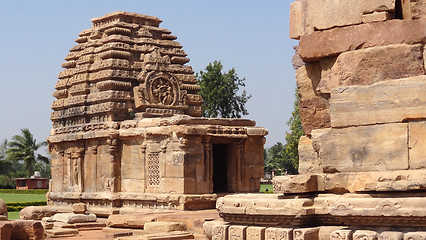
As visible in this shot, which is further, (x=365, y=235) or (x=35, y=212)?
(x=35, y=212)

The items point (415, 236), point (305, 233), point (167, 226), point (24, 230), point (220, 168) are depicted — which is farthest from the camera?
point (220, 168)

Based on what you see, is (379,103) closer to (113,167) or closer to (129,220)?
(129,220)

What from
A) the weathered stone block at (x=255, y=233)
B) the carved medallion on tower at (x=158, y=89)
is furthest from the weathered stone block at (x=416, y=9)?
the carved medallion on tower at (x=158, y=89)

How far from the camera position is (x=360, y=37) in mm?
5836

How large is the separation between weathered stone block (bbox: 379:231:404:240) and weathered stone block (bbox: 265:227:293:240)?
2.93 ft

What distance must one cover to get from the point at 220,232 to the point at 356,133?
1.69 meters

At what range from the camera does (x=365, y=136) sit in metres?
5.60

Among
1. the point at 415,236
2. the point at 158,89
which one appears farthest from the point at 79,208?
the point at 415,236

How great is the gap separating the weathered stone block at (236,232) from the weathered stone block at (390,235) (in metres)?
1.42

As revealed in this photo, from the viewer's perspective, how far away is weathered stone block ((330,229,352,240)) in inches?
216

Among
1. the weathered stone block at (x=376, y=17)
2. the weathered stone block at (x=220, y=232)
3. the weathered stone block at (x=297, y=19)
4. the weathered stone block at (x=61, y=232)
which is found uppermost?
the weathered stone block at (x=297, y=19)

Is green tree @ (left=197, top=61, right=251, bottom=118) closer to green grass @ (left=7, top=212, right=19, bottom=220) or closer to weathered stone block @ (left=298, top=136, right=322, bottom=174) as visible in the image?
green grass @ (left=7, top=212, right=19, bottom=220)

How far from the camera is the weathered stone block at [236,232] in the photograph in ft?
20.7

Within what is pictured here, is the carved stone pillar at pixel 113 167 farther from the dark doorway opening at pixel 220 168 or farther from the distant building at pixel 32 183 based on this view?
the distant building at pixel 32 183
